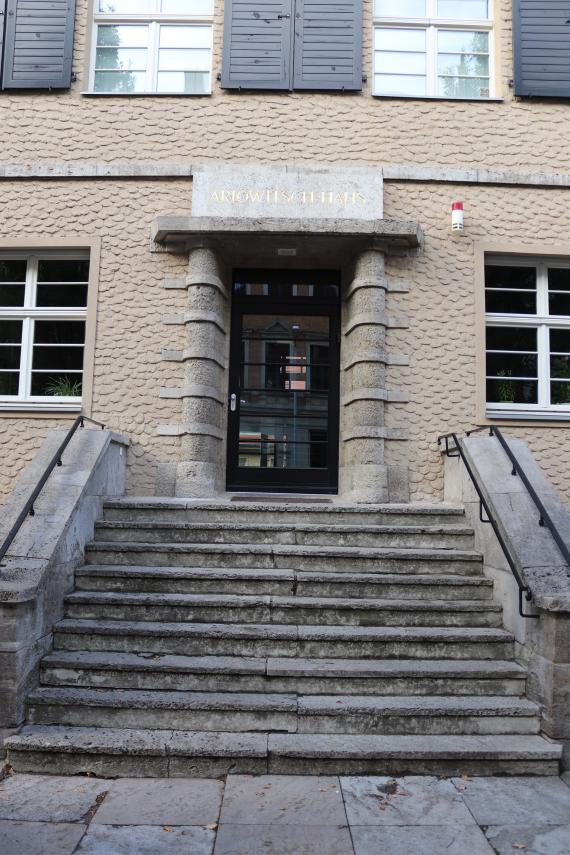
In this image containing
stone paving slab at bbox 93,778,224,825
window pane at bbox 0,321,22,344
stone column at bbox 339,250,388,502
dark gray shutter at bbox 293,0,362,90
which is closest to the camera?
stone paving slab at bbox 93,778,224,825

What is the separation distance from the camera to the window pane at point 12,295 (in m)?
7.54

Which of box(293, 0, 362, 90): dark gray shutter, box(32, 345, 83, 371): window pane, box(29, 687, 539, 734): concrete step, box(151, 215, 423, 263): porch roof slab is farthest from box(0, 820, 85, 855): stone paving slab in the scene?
box(293, 0, 362, 90): dark gray shutter

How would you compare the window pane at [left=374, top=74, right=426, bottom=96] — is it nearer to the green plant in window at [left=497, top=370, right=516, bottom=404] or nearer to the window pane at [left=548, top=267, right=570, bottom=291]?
the window pane at [left=548, top=267, right=570, bottom=291]

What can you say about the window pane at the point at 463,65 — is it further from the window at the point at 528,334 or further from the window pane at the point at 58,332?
the window pane at the point at 58,332

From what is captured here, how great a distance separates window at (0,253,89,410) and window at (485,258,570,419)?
4.53 meters

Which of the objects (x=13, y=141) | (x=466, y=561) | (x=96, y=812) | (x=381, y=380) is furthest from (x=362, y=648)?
(x=13, y=141)

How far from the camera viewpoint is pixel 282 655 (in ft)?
14.5

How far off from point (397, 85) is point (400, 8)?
0.96 m

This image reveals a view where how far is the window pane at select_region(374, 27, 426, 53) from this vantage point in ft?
25.3

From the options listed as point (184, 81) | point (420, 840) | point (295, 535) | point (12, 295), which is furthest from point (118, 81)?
point (420, 840)

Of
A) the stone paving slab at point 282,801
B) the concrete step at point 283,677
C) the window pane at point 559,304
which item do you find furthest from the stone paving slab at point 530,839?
the window pane at point 559,304

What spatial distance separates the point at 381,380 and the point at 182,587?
10.4 ft

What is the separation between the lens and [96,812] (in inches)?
131

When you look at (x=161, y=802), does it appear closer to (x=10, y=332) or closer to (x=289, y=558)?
(x=289, y=558)
